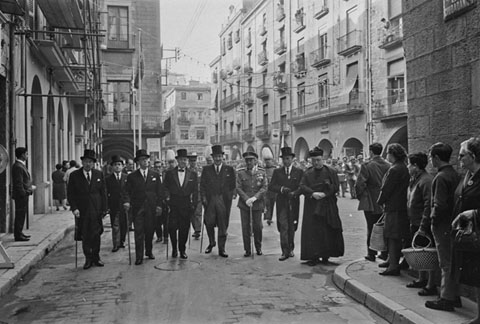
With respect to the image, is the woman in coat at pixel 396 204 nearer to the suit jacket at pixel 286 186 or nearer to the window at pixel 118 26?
the suit jacket at pixel 286 186

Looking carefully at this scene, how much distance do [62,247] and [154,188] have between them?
2929 millimetres

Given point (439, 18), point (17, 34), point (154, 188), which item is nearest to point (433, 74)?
point (439, 18)

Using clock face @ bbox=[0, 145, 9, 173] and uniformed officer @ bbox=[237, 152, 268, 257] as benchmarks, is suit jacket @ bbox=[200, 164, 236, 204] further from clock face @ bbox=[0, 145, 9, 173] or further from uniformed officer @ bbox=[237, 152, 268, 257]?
clock face @ bbox=[0, 145, 9, 173]

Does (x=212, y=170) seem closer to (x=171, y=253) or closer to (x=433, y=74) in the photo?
(x=171, y=253)

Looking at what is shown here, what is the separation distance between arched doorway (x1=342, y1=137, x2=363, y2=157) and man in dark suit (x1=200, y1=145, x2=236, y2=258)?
771 inches

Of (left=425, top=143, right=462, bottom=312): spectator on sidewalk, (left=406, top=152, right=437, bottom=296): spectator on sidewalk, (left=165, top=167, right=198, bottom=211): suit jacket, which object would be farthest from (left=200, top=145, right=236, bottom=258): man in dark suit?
(left=425, top=143, right=462, bottom=312): spectator on sidewalk

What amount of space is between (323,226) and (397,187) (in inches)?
71.3

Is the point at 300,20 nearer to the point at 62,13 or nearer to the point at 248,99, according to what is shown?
the point at 248,99

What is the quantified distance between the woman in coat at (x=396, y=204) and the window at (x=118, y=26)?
2455cm

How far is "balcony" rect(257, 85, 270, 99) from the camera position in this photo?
40.5 metres

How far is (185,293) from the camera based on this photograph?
19.8ft

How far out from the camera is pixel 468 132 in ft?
18.2

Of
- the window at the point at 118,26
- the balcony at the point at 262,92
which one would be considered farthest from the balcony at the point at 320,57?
the window at the point at 118,26

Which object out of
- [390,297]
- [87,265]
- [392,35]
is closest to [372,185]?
[390,297]
